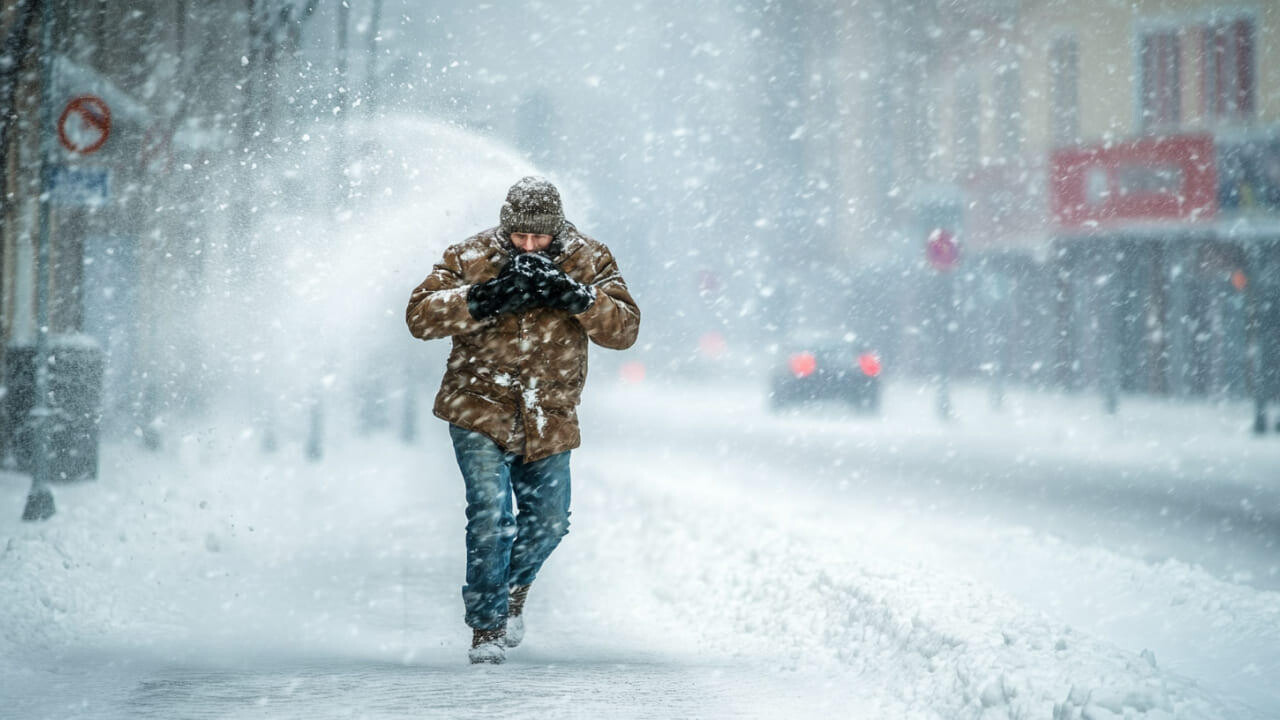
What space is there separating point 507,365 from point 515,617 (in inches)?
40.8

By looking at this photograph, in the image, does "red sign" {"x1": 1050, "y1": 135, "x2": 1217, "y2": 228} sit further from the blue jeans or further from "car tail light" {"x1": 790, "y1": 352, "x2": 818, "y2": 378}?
the blue jeans

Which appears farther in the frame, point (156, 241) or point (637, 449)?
point (156, 241)

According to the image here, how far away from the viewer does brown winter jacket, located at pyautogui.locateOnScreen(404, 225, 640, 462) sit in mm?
4027

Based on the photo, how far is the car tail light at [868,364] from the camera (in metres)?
20.8

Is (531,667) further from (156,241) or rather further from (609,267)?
(156,241)

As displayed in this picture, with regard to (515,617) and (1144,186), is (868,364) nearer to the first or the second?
(1144,186)

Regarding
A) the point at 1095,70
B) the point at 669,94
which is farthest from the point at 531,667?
the point at 669,94

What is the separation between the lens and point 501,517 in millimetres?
4168

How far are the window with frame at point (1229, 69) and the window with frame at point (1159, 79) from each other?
57 centimetres

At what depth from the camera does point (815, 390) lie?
2095cm

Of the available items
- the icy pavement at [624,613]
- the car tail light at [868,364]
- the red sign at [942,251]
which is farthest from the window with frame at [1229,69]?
the icy pavement at [624,613]

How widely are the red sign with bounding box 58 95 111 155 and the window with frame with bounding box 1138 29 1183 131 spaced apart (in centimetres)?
2081

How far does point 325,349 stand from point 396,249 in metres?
2.20

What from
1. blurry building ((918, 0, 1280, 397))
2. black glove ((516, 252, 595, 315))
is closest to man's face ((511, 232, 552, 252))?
black glove ((516, 252, 595, 315))
